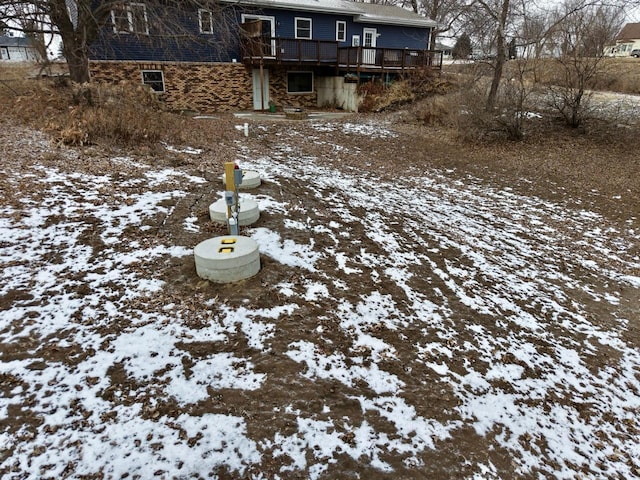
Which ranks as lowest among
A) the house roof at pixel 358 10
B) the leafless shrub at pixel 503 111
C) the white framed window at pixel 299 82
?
the leafless shrub at pixel 503 111

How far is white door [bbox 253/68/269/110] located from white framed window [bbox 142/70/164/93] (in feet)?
14.4

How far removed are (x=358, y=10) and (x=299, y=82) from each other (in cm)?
514

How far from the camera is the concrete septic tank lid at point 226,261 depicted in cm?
423

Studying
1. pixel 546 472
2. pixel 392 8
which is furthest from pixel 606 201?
pixel 392 8

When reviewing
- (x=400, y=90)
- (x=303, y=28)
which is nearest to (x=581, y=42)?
(x=400, y=90)

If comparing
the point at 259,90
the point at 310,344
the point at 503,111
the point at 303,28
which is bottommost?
the point at 310,344

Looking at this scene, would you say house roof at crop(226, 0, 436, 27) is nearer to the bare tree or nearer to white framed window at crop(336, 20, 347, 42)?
white framed window at crop(336, 20, 347, 42)

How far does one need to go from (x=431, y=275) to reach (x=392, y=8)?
26.0 metres

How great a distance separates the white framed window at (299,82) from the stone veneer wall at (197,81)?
7.97ft

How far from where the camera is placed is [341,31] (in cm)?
2178

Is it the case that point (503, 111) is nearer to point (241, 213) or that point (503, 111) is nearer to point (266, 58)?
point (241, 213)

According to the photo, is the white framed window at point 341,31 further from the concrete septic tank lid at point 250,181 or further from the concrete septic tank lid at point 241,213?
the concrete septic tank lid at point 241,213

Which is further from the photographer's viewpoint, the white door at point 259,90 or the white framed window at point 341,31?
the white framed window at point 341,31

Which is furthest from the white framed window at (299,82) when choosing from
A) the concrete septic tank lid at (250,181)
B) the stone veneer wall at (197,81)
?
the concrete septic tank lid at (250,181)
